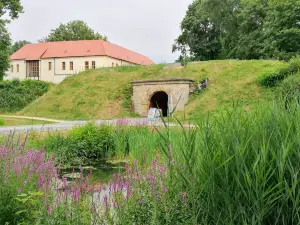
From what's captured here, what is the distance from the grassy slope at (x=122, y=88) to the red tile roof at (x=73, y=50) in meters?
24.1

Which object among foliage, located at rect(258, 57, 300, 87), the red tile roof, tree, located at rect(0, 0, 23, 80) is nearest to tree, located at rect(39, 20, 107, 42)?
the red tile roof

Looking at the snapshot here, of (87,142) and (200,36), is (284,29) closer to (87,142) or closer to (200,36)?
(200,36)

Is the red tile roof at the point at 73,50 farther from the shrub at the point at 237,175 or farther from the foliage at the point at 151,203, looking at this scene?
the shrub at the point at 237,175

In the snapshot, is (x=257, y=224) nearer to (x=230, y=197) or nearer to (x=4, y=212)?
(x=230, y=197)

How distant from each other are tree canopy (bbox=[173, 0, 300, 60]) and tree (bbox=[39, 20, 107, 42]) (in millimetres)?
18764

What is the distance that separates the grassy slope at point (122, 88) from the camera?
22.9 meters

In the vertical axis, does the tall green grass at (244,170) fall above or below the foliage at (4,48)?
below

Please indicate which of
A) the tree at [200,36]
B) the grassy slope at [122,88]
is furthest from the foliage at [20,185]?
the tree at [200,36]

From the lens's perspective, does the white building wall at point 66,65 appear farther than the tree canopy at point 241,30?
Yes

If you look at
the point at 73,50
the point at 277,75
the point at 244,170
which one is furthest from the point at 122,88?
the point at 73,50

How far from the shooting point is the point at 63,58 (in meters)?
55.4

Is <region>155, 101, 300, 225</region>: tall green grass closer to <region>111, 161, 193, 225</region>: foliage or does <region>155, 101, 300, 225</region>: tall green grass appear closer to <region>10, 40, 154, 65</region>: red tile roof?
<region>111, 161, 193, 225</region>: foliage

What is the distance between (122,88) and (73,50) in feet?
99.0

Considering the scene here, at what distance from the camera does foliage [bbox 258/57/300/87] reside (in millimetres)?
21175
